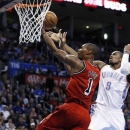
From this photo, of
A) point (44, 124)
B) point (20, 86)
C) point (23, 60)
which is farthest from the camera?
point (23, 60)

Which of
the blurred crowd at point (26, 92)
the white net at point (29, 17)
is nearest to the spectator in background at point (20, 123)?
the blurred crowd at point (26, 92)

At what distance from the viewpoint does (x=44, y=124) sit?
203 inches

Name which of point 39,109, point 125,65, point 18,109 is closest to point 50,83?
point 39,109

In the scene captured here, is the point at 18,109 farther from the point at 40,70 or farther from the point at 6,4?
the point at 6,4

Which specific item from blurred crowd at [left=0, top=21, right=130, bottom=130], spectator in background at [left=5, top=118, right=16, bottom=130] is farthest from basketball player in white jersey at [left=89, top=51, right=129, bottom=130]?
spectator in background at [left=5, top=118, right=16, bottom=130]

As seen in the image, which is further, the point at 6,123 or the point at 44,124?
the point at 6,123

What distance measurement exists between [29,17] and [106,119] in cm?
232

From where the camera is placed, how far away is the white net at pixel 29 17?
22.5 ft

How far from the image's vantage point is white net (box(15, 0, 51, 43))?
684cm

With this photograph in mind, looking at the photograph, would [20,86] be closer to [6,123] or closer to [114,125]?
[6,123]

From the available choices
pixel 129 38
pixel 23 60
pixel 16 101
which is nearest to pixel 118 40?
pixel 129 38

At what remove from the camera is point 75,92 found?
531 cm

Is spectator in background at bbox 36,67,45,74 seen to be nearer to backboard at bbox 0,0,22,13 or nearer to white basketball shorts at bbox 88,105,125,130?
backboard at bbox 0,0,22,13

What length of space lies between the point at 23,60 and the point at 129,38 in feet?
45.7
